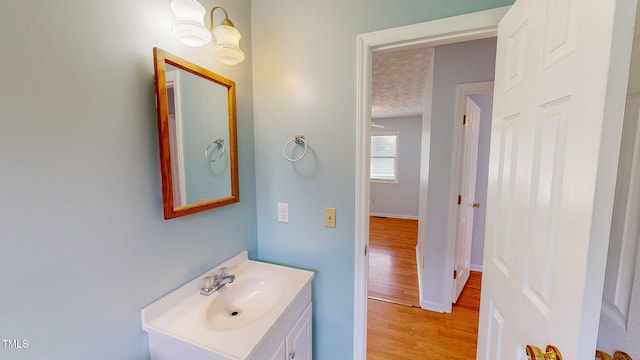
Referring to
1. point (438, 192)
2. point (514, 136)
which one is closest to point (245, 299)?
point (514, 136)

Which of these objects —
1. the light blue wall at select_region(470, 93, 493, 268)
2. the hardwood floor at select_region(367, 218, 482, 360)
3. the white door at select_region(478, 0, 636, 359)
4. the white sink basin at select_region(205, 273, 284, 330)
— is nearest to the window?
the light blue wall at select_region(470, 93, 493, 268)

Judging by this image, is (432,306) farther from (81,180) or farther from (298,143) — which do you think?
(81,180)

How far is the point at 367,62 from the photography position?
3.90 feet

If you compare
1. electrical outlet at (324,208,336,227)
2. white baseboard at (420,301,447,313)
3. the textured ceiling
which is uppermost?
the textured ceiling

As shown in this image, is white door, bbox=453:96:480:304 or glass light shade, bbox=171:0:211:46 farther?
white door, bbox=453:96:480:304

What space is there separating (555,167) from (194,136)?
4.23 ft

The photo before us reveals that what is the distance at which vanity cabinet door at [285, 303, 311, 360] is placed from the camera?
3.55ft

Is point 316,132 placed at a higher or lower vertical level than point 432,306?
higher

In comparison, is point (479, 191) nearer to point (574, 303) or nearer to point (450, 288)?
point (450, 288)

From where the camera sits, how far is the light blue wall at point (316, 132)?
1222mm

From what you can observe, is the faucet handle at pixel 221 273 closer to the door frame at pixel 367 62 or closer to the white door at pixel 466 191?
the door frame at pixel 367 62

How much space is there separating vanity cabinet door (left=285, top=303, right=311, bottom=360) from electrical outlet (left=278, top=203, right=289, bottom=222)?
51 cm

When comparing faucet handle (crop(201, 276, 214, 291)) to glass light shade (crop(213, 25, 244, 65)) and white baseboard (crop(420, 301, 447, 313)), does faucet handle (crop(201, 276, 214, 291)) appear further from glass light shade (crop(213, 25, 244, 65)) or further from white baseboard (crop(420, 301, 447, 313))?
white baseboard (crop(420, 301, 447, 313))

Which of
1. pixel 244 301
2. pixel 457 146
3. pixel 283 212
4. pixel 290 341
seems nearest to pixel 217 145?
pixel 283 212
